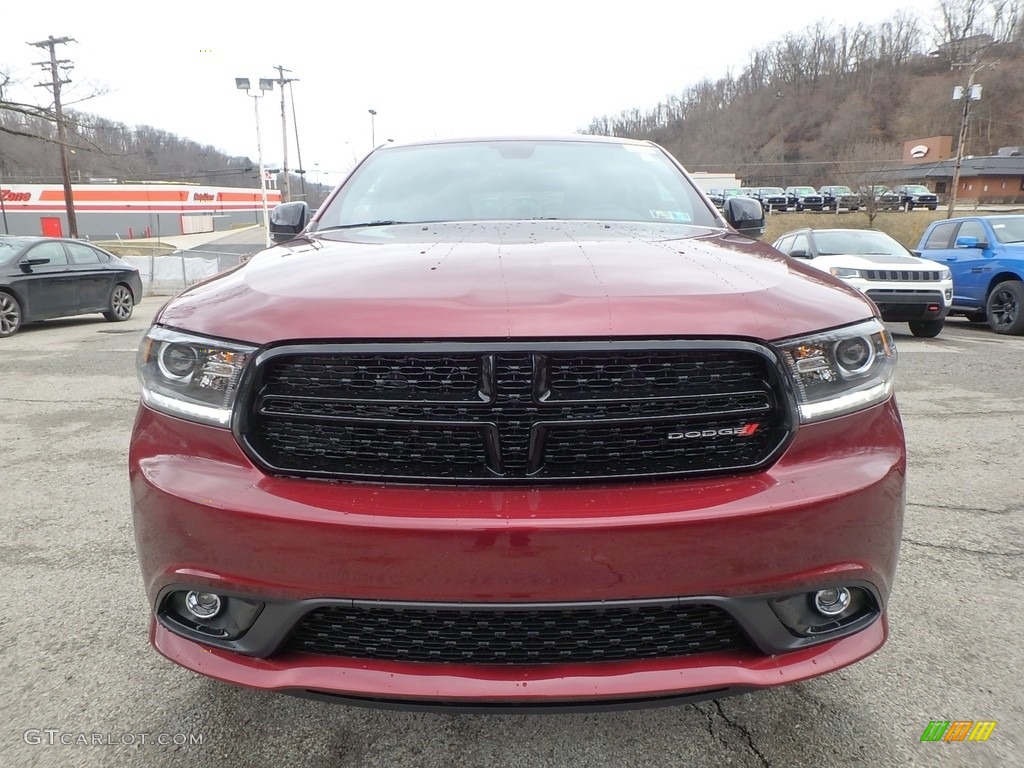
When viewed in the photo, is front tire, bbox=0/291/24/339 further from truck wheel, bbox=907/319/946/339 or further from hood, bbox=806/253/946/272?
truck wheel, bbox=907/319/946/339

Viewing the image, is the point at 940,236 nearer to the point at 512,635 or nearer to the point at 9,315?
the point at 512,635

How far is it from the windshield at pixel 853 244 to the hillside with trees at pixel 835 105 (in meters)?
68.4

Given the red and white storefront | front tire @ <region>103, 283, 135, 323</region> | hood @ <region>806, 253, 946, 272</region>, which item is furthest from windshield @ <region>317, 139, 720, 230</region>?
the red and white storefront

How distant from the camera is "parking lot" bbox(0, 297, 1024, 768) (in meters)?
1.84

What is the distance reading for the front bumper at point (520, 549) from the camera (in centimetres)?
143

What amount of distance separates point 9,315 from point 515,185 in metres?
10.7

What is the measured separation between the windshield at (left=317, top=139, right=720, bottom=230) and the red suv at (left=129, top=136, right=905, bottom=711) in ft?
3.67

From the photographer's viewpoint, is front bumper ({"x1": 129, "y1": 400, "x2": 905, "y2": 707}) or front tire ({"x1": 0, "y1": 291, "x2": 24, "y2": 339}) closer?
Answer: front bumper ({"x1": 129, "y1": 400, "x2": 905, "y2": 707})

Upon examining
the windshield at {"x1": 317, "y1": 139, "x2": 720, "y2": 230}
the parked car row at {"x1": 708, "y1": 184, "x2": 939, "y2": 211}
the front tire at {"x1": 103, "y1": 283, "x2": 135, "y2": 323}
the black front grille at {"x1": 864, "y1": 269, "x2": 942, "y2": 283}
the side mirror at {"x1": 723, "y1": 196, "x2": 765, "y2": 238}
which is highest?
the parked car row at {"x1": 708, "y1": 184, "x2": 939, "y2": 211}

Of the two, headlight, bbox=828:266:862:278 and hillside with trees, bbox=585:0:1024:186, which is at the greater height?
hillside with trees, bbox=585:0:1024:186

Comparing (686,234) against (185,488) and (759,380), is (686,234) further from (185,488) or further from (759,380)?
(185,488)

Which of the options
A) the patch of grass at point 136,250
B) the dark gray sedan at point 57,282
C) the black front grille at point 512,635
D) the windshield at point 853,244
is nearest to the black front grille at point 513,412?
the black front grille at point 512,635

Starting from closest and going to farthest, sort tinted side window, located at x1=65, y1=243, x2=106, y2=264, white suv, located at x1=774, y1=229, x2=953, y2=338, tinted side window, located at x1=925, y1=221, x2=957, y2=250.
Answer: white suv, located at x1=774, y1=229, x2=953, y2=338 → tinted side window, located at x1=65, y1=243, x2=106, y2=264 → tinted side window, located at x1=925, y1=221, x2=957, y2=250

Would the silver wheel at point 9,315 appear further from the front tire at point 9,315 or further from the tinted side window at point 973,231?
the tinted side window at point 973,231
